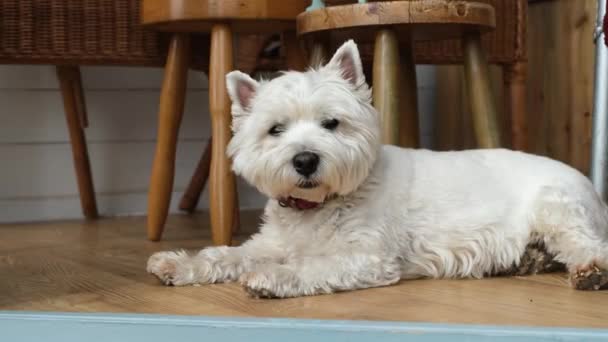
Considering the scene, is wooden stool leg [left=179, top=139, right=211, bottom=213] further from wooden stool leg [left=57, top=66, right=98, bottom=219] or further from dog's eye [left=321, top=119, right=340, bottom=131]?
dog's eye [left=321, top=119, right=340, bottom=131]

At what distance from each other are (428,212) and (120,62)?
144cm

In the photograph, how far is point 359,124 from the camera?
2082mm

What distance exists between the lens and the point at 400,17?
2410 mm

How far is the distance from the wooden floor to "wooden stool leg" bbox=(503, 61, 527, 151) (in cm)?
132

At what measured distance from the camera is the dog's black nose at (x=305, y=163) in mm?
1972

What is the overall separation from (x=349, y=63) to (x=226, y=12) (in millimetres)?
653

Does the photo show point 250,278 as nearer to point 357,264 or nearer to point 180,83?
point 357,264

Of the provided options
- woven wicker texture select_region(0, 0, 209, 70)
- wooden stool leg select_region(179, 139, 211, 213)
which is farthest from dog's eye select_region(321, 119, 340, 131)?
wooden stool leg select_region(179, 139, 211, 213)

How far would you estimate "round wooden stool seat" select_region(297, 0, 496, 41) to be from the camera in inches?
94.8

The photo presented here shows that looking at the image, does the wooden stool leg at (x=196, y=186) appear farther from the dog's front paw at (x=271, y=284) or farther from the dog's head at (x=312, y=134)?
the dog's front paw at (x=271, y=284)

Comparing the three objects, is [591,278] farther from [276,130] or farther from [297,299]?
[276,130]

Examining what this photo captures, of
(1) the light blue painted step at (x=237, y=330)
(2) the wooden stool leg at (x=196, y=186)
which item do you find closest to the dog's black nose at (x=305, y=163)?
(1) the light blue painted step at (x=237, y=330)

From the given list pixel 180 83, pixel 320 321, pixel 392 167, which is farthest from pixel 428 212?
pixel 180 83

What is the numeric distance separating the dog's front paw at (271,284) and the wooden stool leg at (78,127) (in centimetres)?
214
